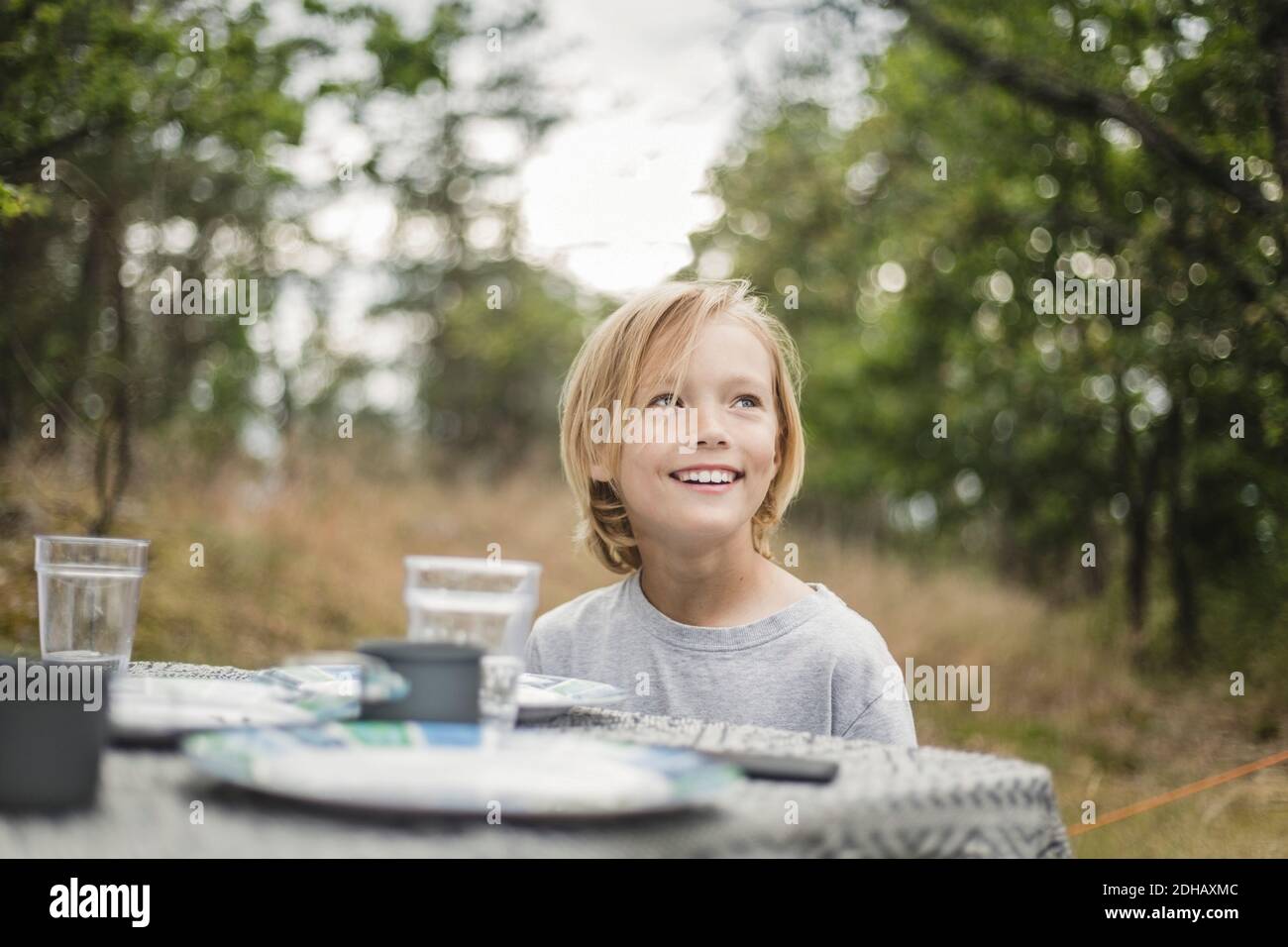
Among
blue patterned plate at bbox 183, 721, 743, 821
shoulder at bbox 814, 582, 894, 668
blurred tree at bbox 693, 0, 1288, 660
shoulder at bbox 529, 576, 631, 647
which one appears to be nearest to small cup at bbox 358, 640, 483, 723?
blue patterned plate at bbox 183, 721, 743, 821

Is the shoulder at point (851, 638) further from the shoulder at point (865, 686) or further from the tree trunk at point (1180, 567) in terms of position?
the tree trunk at point (1180, 567)

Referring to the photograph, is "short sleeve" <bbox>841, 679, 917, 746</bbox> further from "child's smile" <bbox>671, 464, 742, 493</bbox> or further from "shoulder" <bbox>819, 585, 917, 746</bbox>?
"child's smile" <bbox>671, 464, 742, 493</bbox>

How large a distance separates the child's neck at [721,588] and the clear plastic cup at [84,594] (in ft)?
2.91

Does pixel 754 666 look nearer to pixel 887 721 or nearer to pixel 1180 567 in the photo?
pixel 887 721

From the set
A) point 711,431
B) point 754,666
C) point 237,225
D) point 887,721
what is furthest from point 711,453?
point 237,225

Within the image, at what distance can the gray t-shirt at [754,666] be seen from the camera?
1.72m

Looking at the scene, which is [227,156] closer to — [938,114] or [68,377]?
[68,377]

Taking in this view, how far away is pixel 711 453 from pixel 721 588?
0.30 m

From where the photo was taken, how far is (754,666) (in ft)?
6.04

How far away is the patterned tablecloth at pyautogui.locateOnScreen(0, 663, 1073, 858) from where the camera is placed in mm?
735

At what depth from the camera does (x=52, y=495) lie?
604 cm

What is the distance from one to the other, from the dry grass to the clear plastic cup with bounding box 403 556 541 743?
322 centimetres
